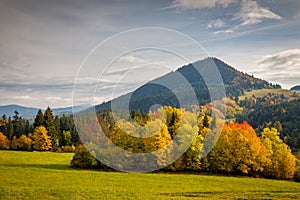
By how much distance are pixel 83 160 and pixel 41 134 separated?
27.2m

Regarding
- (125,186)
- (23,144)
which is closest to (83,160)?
(125,186)

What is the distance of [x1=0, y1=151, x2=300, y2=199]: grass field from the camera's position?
2312cm

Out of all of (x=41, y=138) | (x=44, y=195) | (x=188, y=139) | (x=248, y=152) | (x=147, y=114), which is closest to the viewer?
(x=44, y=195)

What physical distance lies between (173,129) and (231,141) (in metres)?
8.77

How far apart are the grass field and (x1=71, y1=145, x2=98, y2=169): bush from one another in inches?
202

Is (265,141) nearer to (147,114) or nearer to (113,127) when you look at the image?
(147,114)

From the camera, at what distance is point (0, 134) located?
72688mm

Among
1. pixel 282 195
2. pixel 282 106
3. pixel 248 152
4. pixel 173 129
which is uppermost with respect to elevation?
pixel 282 106

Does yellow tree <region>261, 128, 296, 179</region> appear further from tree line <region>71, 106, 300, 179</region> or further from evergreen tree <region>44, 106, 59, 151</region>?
evergreen tree <region>44, 106, 59, 151</region>

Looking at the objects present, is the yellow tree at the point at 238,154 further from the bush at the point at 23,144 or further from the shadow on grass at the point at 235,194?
the bush at the point at 23,144

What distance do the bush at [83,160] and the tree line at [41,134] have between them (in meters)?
25.6

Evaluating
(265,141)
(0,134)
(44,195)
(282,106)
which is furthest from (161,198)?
(282,106)

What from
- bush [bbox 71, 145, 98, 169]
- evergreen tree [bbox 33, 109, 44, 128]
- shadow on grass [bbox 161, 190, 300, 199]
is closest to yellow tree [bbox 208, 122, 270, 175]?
shadow on grass [bbox 161, 190, 300, 199]

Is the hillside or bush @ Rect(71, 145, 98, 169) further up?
the hillside
